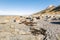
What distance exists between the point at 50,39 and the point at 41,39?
1.91m

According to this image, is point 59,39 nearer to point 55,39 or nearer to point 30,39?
point 55,39

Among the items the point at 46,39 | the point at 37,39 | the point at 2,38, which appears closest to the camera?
the point at 2,38

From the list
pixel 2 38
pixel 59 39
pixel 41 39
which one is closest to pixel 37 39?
pixel 41 39

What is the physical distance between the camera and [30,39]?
19344 millimetres

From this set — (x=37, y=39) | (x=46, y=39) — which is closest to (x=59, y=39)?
(x=46, y=39)

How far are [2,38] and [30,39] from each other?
13.7 ft

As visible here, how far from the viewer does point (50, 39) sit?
21.6m

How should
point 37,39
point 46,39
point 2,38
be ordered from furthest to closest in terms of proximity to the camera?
point 46,39, point 37,39, point 2,38

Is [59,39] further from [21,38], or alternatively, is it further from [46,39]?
[21,38]

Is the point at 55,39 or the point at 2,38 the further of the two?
the point at 55,39

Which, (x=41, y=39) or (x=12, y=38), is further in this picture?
(x=41, y=39)

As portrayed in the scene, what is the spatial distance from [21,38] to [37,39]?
2.51 metres

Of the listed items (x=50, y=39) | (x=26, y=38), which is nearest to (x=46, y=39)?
(x=50, y=39)

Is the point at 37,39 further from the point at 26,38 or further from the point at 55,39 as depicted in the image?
the point at 55,39
